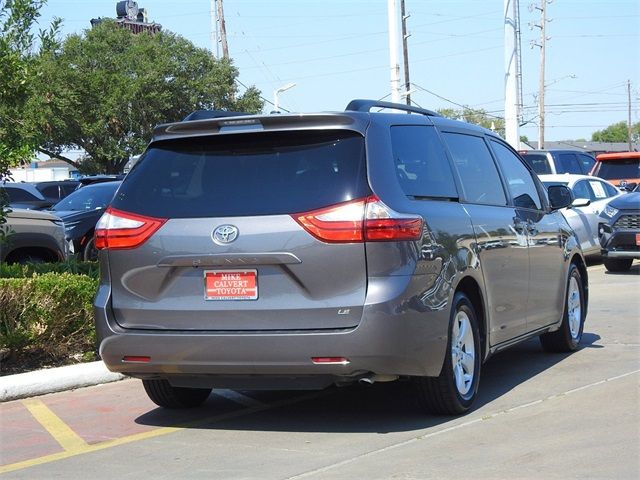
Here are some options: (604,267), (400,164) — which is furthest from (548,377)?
(604,267)

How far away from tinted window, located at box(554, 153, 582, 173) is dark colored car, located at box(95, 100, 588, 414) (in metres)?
17.5

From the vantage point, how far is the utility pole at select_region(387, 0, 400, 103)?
21.3m

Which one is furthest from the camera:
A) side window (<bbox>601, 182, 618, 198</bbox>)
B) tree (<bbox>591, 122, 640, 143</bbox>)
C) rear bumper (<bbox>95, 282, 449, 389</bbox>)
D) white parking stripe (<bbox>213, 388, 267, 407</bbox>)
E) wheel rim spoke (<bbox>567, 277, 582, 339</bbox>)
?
tree (<bbox>591, 122, 640, 143</bbox>)

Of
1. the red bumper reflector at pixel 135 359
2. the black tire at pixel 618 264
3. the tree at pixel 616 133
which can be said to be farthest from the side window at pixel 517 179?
the tree at pixel 616 133

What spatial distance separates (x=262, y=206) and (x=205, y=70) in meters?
47.9

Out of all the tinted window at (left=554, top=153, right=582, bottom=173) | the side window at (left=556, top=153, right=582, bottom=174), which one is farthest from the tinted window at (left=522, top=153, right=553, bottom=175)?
the side window at (left=556, top=153, right=582, bottom=174)

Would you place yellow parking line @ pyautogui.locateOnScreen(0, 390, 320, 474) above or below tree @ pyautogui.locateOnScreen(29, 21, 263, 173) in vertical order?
below

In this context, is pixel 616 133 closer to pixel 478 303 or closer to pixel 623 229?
pixel 623 229

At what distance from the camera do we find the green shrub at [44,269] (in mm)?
9570

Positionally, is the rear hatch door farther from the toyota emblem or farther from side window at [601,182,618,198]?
side window at [601,182,618,198]

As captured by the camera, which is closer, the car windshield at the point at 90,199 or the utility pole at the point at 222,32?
the car windshield at the point at 90,199

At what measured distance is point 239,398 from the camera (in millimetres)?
7555

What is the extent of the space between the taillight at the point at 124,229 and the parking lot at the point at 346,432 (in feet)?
4.16

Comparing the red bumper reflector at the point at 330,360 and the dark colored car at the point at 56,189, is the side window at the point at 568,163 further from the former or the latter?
the red bumper reflector at the point at 330,360
